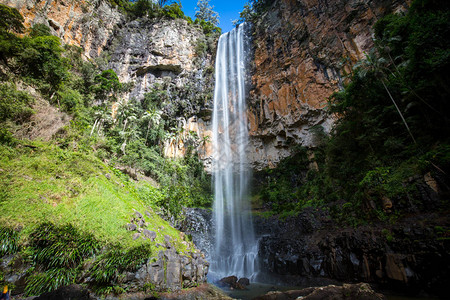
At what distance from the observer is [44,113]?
33.9ft

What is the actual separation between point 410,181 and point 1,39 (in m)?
22.2

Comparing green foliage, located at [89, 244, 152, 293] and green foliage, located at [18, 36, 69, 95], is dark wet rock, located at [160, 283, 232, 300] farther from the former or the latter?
green foliage, located at [18, 36, 69, 95]

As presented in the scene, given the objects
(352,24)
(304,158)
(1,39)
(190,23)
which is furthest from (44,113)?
(190,23)

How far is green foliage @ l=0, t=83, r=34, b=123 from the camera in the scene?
27.7ft

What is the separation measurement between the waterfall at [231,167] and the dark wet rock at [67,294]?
9898mm

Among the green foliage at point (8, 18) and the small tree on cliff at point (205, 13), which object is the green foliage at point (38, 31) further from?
the small tree on cliff at point (205, 13)

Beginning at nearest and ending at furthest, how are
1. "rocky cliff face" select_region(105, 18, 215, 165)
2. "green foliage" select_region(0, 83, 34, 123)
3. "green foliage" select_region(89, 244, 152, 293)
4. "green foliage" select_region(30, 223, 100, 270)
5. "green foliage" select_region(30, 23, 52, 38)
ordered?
"green foliage" select_region(30, 223, 100, 270)
"green foliage" select_region(89, 244, 152, 293)
"green foliage" select_region(0, 83, 34, 123)
"green foliage" select_region(30, 23, 52, 38)
"rocky cliff face" select_region(105, 18, 215, 165)

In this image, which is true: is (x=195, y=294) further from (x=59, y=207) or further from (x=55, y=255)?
(x=59, y=207)

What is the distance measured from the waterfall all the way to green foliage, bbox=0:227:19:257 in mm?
10886

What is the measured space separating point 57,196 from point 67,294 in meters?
3.46

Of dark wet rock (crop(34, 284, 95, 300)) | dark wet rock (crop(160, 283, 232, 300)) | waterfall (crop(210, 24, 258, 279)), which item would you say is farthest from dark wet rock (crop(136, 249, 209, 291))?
waterfall (crop(210, 24, 258, 279))

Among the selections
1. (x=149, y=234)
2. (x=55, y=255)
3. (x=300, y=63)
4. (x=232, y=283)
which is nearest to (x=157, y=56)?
(x=300, y=63)

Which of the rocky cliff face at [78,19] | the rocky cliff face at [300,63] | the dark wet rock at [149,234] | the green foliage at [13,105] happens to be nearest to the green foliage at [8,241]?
the dark wet rock at [149,234]

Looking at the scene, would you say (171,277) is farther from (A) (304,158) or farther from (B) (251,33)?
(B) (251,33)
